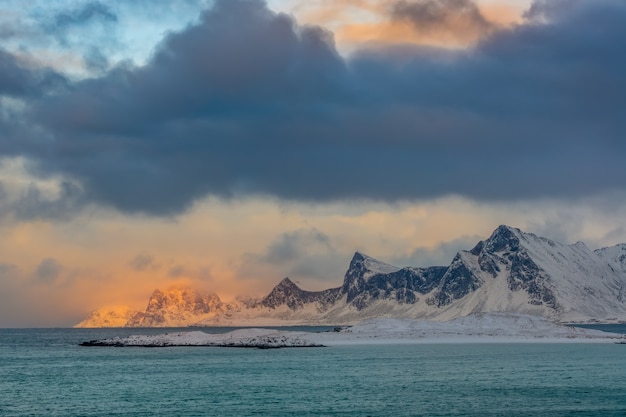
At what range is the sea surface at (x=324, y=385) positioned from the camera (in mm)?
95125

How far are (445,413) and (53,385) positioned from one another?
6062cm

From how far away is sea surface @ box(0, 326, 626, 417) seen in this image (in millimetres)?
95125

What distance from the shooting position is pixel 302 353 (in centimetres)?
19262

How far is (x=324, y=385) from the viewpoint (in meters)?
119

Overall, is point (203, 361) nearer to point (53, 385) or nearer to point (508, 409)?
point (53, 385)

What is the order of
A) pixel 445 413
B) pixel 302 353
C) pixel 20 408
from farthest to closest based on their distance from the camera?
pixel 302 353, pixel 20 408, pixel 445 413

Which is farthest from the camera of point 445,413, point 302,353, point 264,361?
point 302,353

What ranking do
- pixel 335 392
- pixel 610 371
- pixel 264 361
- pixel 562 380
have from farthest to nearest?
1. pixel 264 361
2. pixel 610 371
3. pixel 562 380
4. pixel 335 392

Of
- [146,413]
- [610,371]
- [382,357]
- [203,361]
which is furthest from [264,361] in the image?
[146,413]

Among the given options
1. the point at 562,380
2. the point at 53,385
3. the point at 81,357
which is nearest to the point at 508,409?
the point at 562,380

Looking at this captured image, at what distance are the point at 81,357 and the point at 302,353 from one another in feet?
154

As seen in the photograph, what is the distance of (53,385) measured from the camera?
125688 mm

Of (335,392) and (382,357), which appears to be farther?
(382,357)

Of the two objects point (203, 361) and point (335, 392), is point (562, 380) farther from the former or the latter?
point (203, 361)
